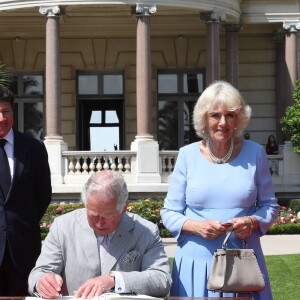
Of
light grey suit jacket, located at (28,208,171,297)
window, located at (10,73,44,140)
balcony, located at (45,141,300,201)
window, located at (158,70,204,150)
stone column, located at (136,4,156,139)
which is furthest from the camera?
window, located at (158,70,204,150)

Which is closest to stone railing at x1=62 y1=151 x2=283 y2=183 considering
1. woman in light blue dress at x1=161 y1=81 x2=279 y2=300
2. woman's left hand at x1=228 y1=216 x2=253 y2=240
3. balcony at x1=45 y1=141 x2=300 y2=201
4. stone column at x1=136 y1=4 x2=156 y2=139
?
balcony at x1=45 y1=141 x2=300 y2=201

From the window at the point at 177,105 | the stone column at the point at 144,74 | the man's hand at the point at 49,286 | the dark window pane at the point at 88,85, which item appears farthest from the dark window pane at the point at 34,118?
the man's hand at the point at 49,286

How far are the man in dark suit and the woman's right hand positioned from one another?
1.55m

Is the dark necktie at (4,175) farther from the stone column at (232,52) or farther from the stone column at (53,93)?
the stone column at (232,52)

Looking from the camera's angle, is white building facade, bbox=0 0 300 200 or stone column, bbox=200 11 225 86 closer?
stone column, bbox=200 11 225 86

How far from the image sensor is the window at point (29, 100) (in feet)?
98.2

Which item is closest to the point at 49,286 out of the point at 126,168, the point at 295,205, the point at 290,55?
the point at 126,168

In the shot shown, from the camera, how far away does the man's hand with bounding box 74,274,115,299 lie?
535cm

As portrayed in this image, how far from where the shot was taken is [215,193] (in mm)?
6172

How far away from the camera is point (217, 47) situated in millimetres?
25531

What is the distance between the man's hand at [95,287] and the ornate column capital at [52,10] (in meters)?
19.8

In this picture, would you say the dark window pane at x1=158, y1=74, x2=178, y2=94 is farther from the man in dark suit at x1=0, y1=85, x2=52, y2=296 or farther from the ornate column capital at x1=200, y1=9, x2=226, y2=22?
the man in dark suit at x1=0, y1=85, x2=52, y2=296

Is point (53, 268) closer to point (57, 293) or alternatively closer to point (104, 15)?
point (57, 293)

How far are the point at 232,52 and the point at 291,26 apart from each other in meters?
2.00
